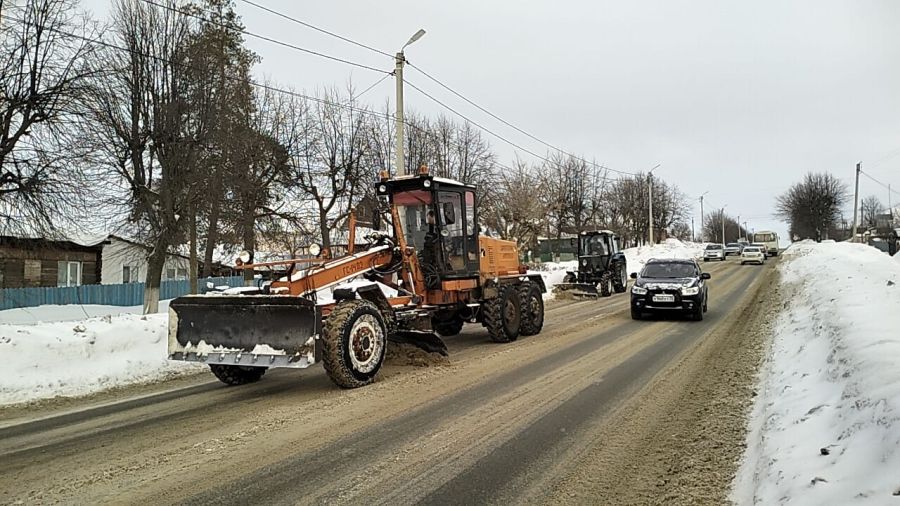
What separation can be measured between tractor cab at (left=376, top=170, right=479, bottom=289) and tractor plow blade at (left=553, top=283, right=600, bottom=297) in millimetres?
13024

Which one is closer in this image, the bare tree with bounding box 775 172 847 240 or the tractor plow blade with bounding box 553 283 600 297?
the tractor plow blade with bounding box 553 283 600 297

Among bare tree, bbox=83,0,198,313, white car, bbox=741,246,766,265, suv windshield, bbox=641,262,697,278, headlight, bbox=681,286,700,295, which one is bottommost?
headlight, bbox=681,286,700,295

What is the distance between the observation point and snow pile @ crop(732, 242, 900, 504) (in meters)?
3.35

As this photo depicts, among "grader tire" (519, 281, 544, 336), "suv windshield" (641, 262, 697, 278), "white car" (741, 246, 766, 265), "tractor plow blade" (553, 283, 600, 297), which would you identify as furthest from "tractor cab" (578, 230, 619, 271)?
"white car" (741, 246, 766, 265)

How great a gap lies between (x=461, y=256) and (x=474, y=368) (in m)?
2.46

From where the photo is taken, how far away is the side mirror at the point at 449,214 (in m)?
9.99

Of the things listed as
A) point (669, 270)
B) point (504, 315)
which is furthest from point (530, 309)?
point (669, 270)

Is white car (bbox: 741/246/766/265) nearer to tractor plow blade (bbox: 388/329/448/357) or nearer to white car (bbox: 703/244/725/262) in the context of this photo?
white car (bbox: 703/244/725/262)

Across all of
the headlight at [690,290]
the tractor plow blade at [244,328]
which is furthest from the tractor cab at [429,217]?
the headlight at [690,290]

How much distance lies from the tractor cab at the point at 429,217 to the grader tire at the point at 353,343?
7.56ft

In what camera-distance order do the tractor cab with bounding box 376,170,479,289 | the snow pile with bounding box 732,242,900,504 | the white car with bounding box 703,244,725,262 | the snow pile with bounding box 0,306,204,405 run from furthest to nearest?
the white car with bounding box 703,244,725,262 < the tractor cab with bounding box 376,170,479,289 < the snow pile with bounding box 0,306,204,405 < the snow pile with bounding box 732,242,900,504

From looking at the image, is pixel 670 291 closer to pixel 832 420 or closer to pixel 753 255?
pixel 832 420

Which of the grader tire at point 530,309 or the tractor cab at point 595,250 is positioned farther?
the tractor cab at point 595,250

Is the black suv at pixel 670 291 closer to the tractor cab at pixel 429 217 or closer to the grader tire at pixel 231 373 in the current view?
the tractor cab at pixel 429 217
